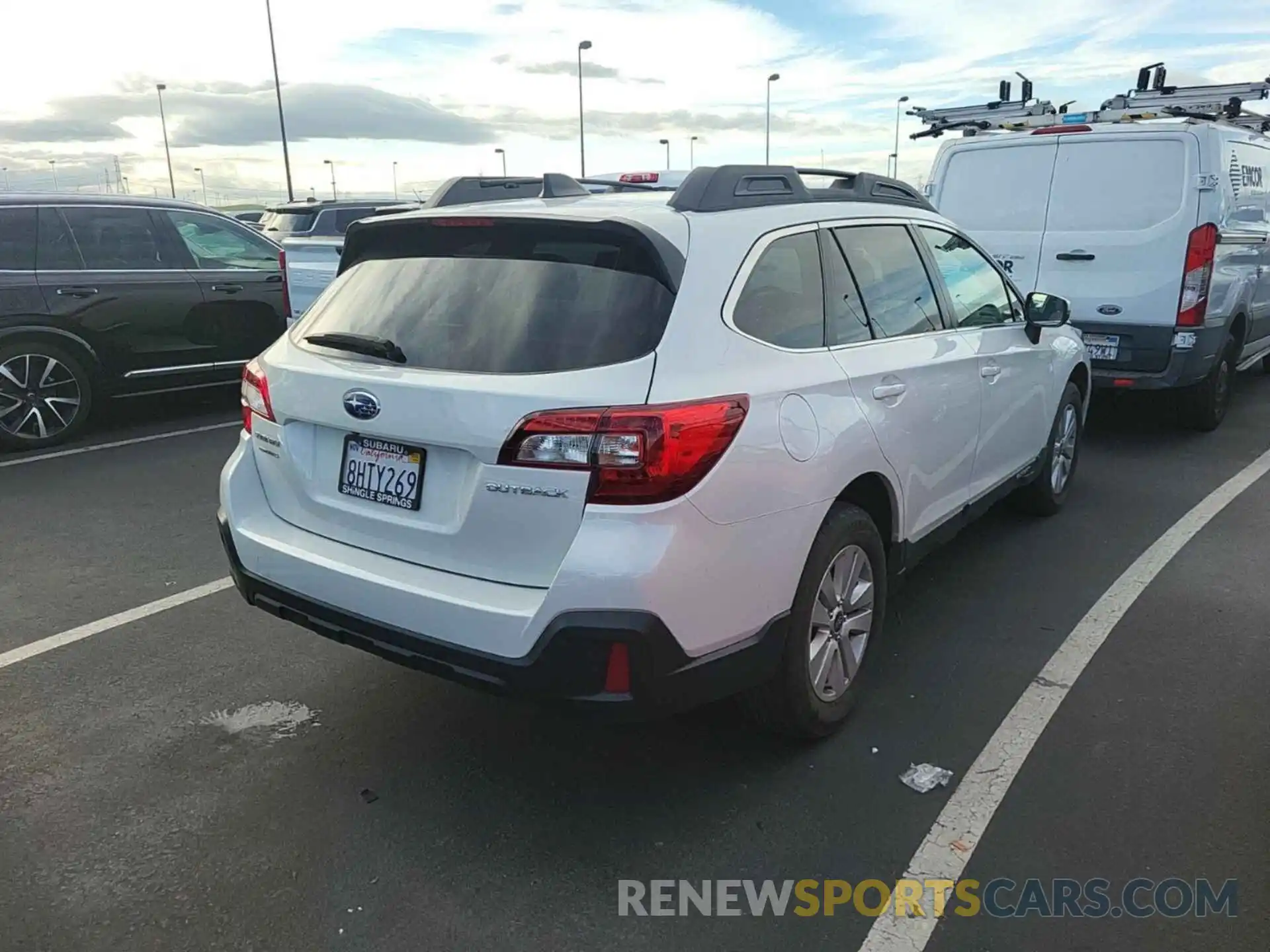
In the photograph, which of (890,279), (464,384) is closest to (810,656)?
(464,384)

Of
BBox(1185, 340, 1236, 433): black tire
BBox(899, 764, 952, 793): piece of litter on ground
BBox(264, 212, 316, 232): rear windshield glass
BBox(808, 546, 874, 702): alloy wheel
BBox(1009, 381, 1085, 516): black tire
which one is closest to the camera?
BBox(899, 764, 952, 793): piece of litter on ground

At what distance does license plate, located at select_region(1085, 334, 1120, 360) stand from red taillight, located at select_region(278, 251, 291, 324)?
6.36 m

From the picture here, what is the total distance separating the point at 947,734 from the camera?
3.30 metres

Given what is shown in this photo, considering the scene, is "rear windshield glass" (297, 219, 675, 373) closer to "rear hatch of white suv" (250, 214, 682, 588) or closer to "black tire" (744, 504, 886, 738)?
"rear hatch of white suv" (250, 214, 682, 588)

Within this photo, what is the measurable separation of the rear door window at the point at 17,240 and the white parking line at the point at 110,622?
391 centimetres

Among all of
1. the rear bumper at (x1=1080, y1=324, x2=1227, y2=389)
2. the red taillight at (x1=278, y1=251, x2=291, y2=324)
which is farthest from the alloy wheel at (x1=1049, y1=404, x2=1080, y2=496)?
the red taillight at (x1=278, y1=251, x2=291, y2=324)

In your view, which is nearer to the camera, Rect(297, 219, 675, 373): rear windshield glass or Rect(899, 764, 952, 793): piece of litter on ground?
Rect(297, 219, 675, 373): rear windshield glass

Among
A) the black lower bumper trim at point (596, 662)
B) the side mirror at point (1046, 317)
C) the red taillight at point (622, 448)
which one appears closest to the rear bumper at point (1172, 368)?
the side mirror at point (1046, 317)

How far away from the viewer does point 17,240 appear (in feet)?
23.0

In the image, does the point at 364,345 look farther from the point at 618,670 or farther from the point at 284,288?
the point at 284,288

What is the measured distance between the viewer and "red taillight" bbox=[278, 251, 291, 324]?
27.7 feet

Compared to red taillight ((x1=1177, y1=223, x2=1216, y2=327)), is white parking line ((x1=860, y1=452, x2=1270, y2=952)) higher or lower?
lower

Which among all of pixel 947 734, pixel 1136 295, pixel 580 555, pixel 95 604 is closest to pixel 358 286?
pixel 580 555

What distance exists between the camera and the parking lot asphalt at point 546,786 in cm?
246
